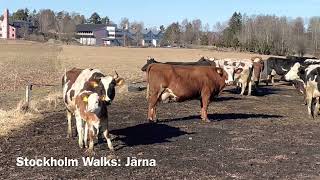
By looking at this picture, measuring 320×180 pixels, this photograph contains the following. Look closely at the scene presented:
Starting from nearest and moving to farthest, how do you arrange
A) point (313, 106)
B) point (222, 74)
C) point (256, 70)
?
1. point (222, 74)
2. point (313, 106)
3. point (256, 70)

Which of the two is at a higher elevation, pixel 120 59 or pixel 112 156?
pixel 120 59

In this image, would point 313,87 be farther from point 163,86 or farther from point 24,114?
point 24,114

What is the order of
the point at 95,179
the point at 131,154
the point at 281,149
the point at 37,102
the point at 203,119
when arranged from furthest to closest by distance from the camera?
1. the point at 37,102
2. the point at 203,119
3. the point at 281,149
4. the point at 131,154
5. the point at 95,179

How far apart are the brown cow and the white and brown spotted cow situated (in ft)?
11.7

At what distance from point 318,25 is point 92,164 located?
146 metres

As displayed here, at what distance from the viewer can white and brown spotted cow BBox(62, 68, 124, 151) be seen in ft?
34.4

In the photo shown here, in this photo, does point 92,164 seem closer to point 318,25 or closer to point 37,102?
point 37,102

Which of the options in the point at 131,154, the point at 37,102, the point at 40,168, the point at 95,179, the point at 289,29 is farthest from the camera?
the point at 289,29

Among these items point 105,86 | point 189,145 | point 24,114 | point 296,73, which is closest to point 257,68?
point 296,73

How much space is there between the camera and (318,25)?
146500mm

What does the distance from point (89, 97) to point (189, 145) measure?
2737mm

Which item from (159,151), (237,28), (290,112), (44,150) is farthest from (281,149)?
(237,28)

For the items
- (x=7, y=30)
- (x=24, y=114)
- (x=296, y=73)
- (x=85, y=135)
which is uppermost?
(x=7, y=30)

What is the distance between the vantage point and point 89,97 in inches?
415
